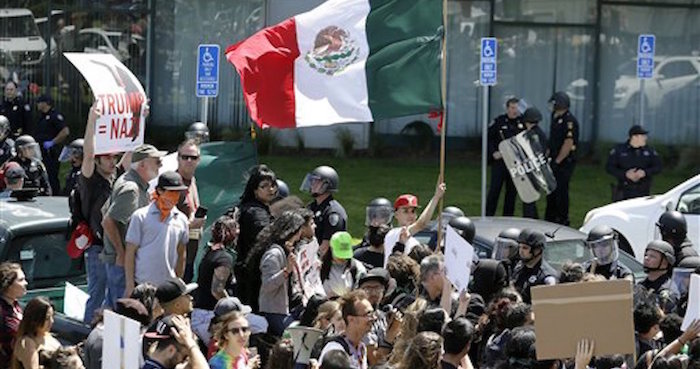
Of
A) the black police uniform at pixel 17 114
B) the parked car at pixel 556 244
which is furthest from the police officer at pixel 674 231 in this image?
the black police uniform at pixel 17 114

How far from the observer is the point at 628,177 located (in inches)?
802

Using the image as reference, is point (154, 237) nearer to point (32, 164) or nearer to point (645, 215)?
point (32, 164)

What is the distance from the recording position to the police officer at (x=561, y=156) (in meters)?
→ 21.4

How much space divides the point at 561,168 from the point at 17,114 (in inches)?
322

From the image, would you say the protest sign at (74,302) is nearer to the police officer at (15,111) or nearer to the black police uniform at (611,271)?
the black police uniform at (611,271)

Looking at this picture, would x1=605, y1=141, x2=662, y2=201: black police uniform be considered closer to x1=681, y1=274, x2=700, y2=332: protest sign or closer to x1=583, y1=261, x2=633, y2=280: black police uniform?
x1=583, y1=261, x2=633, y2=280: black police uniform

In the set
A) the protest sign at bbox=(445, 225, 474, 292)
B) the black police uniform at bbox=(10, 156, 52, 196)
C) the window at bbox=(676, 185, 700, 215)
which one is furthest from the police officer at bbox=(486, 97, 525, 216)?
the protest sign at bbox=(445, 225, 474, 292)

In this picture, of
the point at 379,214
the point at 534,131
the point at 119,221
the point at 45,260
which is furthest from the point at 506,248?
the point at 534,131

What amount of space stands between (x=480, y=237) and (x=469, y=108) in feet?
44.3

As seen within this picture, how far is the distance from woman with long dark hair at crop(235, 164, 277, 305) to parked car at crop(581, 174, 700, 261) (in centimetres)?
553

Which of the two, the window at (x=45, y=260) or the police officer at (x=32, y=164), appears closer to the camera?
the window at (x=45, y=260)

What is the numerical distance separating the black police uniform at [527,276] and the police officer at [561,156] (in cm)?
870

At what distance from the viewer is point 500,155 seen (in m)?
20.8

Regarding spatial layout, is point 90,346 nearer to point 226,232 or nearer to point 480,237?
point 226,232
